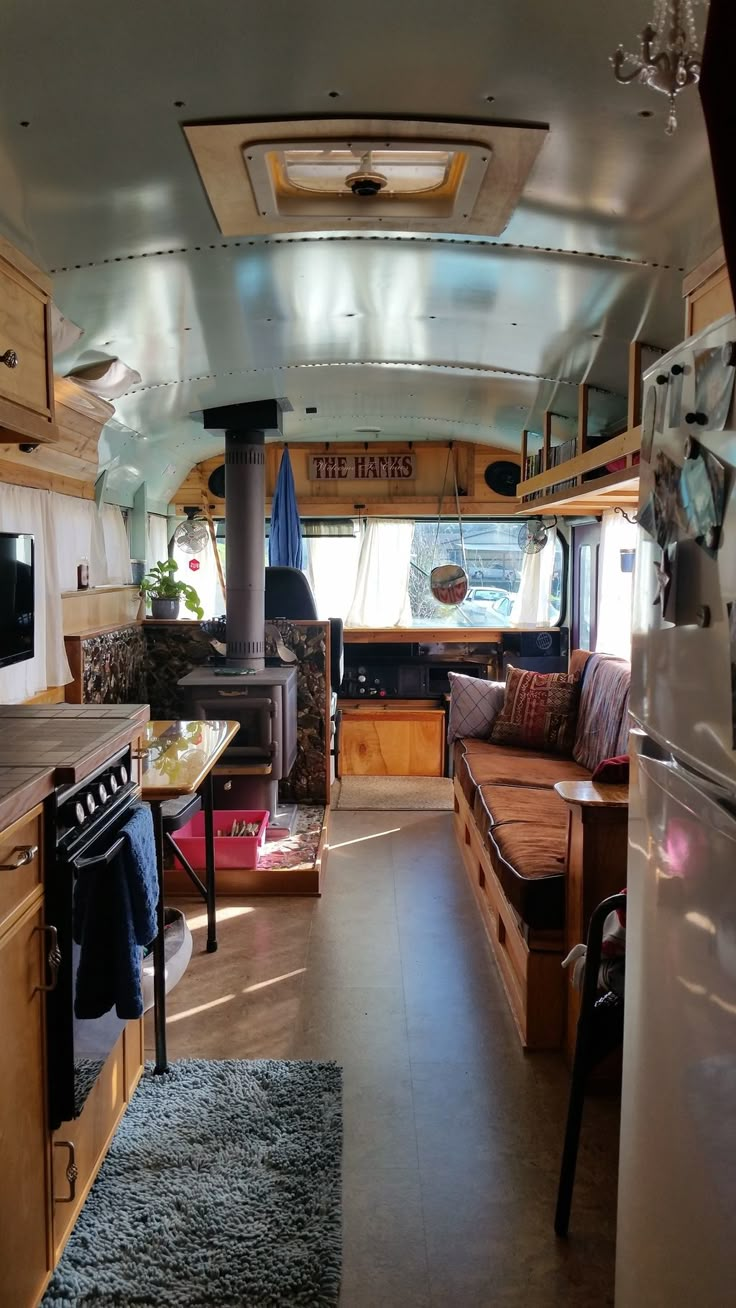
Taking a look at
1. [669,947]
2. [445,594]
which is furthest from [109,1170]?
[445,594]

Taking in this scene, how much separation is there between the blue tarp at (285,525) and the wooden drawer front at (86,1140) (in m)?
4.52

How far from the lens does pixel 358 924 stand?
383cm

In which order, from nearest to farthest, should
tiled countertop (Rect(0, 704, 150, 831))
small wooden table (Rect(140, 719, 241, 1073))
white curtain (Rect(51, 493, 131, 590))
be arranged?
tiled countertop (Rect(0, 704, 150, 831)), small wooden table (Rect(140, 719, 241, 1073)), white curtain (Rect(51, 493, 131, 590))

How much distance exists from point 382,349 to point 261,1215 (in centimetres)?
342

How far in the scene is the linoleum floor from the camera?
195 centimetres

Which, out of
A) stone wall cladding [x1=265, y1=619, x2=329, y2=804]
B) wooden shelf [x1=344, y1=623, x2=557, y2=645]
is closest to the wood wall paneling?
wooden shelf [x1=344, y1=623, x2=557, y2=645]

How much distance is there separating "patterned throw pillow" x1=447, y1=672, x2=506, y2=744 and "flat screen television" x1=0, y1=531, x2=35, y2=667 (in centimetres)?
299

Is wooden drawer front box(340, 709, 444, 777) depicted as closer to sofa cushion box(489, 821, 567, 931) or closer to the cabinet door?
sofa cushion box(489, 821, 567, 931)

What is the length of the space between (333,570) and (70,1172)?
5.64m

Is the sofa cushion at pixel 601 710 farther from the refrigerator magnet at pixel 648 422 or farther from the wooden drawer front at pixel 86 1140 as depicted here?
the refrigerator magnet at pixel 648 422

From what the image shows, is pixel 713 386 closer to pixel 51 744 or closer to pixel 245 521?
pixel 51 744

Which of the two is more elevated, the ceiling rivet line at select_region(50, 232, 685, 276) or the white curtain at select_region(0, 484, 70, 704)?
the ceiling rivet line at select_region(50, 232, 685, 276)

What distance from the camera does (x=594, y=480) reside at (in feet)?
12.0

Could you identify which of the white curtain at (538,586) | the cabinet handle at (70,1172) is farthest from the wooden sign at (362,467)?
the cabinet handle at (70,1172)
